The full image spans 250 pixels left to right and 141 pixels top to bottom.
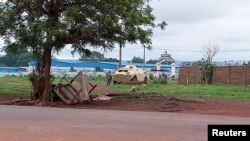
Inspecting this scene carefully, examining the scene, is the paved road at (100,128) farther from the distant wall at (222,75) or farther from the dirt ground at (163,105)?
the distant wall at (222,75)

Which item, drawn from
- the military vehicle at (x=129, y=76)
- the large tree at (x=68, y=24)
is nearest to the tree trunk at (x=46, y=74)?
the large tree at (x=68, y=24)

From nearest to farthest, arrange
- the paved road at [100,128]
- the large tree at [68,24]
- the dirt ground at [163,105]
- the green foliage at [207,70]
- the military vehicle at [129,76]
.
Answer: the paved road at [100,128], the dirt ground at [163,105], the large tree at [68,24], the green foliage at [207,70], the military vehicle at [129,76]

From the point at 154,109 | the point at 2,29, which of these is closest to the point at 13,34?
the point at 2,29

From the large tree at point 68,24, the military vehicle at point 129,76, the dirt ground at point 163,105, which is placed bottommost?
the dirt ground at point 163,105

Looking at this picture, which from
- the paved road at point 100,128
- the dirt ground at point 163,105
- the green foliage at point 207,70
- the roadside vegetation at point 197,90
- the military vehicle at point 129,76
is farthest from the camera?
the military vehicle at point 129,76

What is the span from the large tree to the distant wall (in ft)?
70.1

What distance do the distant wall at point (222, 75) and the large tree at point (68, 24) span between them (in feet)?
70.1

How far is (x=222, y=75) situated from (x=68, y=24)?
2774 cm

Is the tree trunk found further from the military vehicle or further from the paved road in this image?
the military vehicle

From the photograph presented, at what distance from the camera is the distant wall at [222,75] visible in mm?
44338

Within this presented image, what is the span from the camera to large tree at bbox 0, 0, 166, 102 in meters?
23.0

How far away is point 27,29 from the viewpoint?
968 inches

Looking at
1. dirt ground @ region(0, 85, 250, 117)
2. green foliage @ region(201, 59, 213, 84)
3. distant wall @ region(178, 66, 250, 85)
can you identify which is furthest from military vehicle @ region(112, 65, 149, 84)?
dirt ground @ region(0, 85, 250, 117)

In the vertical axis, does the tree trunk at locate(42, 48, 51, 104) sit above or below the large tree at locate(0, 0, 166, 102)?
below
